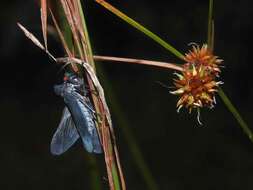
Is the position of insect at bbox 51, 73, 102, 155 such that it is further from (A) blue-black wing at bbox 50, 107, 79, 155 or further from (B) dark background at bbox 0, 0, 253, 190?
(B) dark background at bbox 0, 0, 253, 190

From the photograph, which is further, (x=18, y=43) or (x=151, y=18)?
(x=18, y=43)

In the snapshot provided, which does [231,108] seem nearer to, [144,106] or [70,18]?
[70,18]

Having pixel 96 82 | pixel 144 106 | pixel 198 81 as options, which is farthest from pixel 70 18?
pixel 144 106

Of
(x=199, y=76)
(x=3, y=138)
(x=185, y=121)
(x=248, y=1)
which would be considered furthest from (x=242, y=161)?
(x=199, y=76)

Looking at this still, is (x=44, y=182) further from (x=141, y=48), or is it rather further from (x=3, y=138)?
(x=141, y=48)

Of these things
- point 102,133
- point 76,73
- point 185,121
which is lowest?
point 102,133

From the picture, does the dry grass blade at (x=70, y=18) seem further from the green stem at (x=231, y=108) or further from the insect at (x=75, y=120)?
the green stem at (x=231, y=108)

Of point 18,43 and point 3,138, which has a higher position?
point 18,43

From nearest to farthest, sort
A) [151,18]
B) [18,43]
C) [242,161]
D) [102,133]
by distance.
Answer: [102,133] < [242,161] < [151,18] < [18,43]
